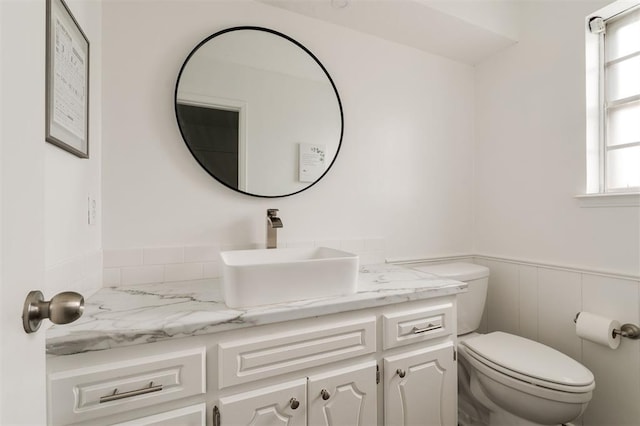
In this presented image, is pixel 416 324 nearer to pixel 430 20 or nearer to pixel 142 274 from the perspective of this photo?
pixel 142 274

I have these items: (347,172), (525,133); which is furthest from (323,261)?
(525,133)

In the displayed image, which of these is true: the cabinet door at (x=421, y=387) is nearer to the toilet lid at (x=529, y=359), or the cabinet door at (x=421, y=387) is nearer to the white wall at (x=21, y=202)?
the toilet lid at (x=529, y=359)

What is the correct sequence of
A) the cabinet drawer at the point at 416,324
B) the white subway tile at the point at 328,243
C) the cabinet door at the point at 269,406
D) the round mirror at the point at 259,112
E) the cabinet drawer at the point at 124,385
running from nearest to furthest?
the cabinet drawer at the point at 124,385 < the cabinet door at the point at 269,406 < the cabinet drawer at the point at 416,324 < the round mirror at the point at 259,112 < the white subway tile at the point at 328,243

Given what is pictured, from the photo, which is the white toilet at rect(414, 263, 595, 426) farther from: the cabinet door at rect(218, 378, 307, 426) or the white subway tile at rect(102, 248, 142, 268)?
the white subway tile at rect(102, 248, 142, 268)

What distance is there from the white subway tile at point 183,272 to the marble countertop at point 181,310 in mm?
38

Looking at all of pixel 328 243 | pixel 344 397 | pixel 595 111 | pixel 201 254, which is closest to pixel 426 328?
pixel 344 397

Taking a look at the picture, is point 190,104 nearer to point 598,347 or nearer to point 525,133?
point 525,133

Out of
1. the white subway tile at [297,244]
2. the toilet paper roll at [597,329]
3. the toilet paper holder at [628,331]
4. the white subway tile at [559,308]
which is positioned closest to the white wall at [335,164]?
the white subway tile at [297,244]

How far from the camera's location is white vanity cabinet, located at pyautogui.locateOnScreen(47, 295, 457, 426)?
77 cm

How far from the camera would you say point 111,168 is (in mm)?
1236

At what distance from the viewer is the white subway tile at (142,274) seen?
1235mm

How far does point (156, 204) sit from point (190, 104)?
0.45m

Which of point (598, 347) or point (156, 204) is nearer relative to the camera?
point (156, 204)

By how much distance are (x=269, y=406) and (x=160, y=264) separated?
725mm
